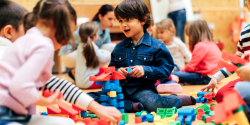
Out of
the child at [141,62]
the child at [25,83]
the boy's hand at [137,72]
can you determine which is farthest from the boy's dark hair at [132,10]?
the child at [25,83]

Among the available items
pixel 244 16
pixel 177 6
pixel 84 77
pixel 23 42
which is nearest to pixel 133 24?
pixel 23 42

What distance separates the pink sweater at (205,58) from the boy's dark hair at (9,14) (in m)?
1.49

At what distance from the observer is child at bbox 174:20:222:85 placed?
2.07 meters

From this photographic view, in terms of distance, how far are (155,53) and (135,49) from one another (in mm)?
111

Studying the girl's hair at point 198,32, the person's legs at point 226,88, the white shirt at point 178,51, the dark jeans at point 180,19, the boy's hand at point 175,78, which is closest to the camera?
the person's legs at point 226,88

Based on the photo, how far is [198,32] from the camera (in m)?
2.16

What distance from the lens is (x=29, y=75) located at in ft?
2.05

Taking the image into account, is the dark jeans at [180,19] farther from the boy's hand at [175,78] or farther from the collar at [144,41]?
the collar at [144,41]

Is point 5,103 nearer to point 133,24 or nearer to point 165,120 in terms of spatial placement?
point 165,120

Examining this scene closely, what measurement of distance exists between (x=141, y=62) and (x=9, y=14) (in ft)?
2.17

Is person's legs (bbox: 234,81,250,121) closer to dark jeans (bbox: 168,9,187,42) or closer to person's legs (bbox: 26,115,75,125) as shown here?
person's legs (bbox: 26,115,75,125)

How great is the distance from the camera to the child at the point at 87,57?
2.06 meters

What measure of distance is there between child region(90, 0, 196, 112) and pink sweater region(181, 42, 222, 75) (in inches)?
33.7

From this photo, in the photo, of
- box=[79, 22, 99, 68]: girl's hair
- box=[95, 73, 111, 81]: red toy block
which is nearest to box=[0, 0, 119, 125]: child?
box=[95, 73, 111, 81]: red toy block
